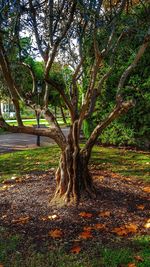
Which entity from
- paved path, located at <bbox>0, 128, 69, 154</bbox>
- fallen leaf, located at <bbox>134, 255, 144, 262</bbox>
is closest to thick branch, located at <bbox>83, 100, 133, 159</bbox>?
fallen leaf, located at <bbox>134, 255, 144, 262</bbox>

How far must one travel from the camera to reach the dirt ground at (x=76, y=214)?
3.67 metres

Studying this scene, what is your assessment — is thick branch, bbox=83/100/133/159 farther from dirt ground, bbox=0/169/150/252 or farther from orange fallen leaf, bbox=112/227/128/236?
orange fallen leaf, bbox=112/227/128/236

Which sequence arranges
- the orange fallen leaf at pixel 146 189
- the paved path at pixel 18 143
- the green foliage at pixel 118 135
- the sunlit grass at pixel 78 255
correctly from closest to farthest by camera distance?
the sunlit grass at pixel 78 255 → the orange fallen leaf at pixel 146 189 → the green foliage at pixel 118 135 → the paved path at pixel 18 143

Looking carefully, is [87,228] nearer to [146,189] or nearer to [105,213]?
[105,213]

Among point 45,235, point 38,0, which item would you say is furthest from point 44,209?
point 38,0

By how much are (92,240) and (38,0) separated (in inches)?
145

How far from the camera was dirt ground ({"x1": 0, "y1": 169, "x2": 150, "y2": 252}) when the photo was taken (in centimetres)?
367

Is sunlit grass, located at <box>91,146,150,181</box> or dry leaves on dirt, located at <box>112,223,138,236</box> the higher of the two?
sunlit grass, located at <box>91,146,150,181</box>

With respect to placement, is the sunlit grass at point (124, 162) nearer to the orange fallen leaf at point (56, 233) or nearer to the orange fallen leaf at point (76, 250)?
the orange fallen leaf at point (56, 233)

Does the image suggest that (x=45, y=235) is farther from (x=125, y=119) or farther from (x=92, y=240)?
(x=125, y=119)

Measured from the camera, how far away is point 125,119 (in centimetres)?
1099

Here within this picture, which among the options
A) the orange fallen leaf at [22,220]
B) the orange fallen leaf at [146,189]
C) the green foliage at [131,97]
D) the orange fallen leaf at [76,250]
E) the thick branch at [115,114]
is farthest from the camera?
the green foliage at [131,97]

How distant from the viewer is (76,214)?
4191 millimetres

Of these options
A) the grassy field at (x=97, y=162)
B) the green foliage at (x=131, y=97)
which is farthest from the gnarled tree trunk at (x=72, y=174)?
the green foliage at (x=131, y=97)
